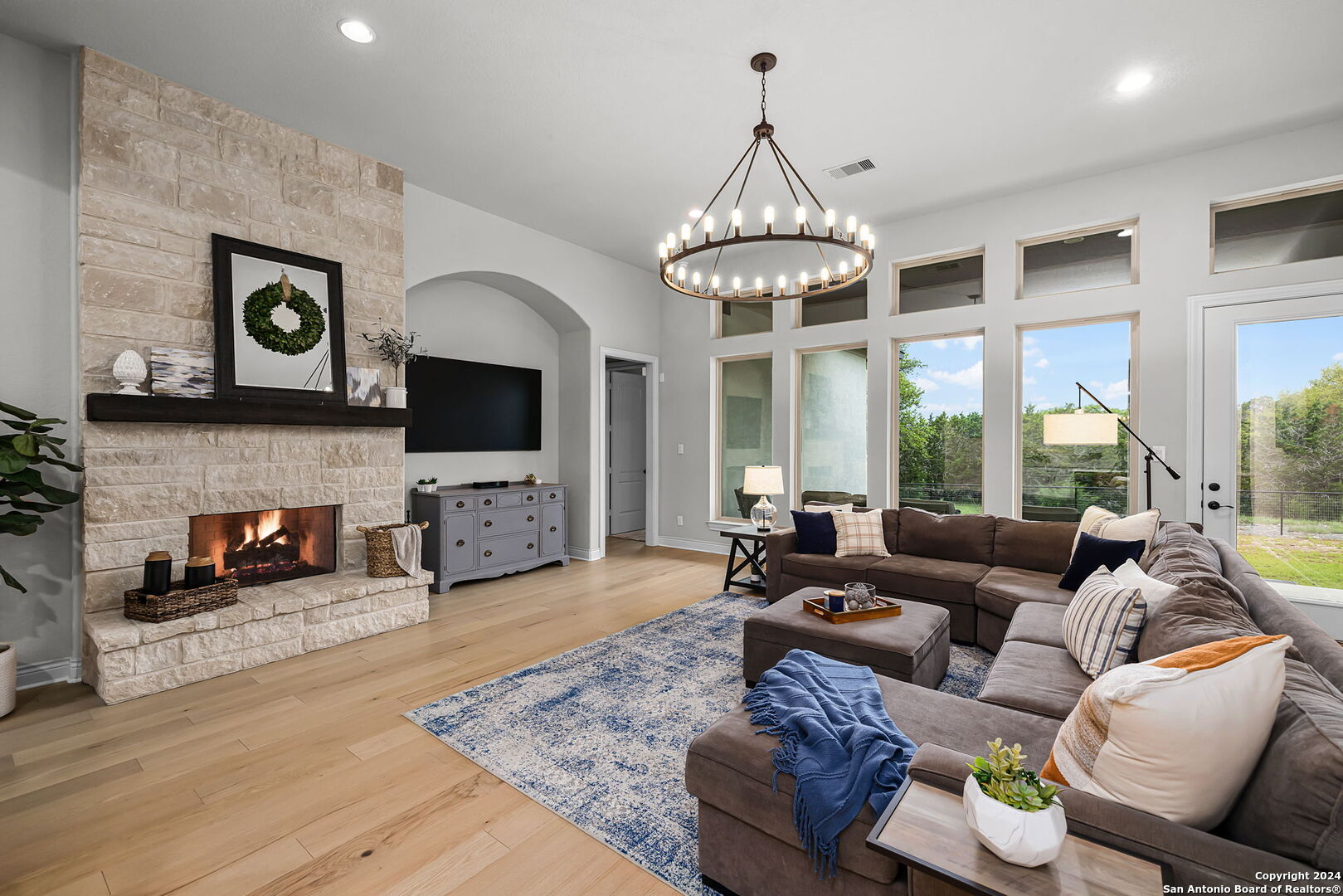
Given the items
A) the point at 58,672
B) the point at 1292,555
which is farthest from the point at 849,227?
the point at 58,672

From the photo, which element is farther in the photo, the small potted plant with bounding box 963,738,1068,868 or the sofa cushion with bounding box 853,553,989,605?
the sofa cushion with bounding box 853,553,989,605

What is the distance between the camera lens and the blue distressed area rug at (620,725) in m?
1.97

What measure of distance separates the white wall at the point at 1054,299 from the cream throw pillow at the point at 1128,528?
1.17 m

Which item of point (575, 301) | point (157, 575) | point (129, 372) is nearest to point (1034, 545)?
point (575, 301)

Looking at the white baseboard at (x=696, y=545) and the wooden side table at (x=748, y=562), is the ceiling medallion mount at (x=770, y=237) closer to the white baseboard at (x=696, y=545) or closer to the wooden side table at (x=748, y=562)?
the wooden side table at (x=748, y=562)

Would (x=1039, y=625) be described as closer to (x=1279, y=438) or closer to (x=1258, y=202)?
(x=1279, y=438)

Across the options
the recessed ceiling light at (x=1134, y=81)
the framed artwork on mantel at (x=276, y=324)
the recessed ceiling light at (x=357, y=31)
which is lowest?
the framed artwork on mantel at (x=276, y=324)

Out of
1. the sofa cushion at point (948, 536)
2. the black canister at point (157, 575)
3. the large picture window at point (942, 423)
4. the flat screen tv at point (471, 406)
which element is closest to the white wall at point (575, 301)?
the flat screen tv at point (471, 406)

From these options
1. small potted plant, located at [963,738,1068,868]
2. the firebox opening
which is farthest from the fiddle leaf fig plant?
small potted plant, located at [963,738,1068,868]

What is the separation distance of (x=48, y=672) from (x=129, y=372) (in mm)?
1605

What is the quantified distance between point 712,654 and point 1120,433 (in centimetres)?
358

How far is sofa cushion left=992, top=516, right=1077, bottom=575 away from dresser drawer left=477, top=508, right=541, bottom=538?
3.83 metres

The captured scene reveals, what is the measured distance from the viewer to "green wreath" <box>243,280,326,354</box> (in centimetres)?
362

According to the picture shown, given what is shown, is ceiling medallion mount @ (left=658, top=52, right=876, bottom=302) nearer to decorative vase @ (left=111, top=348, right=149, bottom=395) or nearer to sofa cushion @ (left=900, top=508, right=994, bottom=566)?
sofa cushion @ (left=900, top=508, right=994, bottom=566)
